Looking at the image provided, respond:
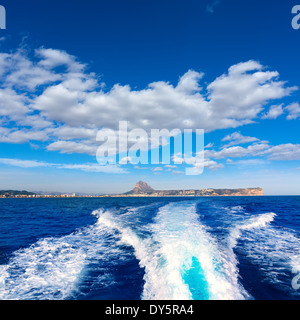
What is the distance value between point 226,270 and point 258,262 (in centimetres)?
226

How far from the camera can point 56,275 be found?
6750 mm

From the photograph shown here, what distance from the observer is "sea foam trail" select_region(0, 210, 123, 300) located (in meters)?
5.67

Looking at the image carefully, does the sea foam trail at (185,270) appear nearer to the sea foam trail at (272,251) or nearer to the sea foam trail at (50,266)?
the sea foam trail at (272,251)

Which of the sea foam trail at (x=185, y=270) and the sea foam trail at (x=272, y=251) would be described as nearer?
the sea foam trail at (x=185, y=270)

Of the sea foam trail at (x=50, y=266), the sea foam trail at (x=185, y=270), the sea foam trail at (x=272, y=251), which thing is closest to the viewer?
the sea foam trail at (x=185, y=270)

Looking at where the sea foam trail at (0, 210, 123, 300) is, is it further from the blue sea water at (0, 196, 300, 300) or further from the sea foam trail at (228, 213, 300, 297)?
the sea foam trail at (228, 213, 300, 297)

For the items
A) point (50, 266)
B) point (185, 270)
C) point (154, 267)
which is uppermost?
point (185, 270)

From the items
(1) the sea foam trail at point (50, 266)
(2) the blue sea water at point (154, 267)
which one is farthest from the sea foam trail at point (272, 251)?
(1) the sea foam trail at point (50, 266)

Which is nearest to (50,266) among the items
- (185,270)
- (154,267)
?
(154,267)

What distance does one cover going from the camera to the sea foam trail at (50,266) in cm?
567

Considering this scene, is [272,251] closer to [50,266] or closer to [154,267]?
[154,267]

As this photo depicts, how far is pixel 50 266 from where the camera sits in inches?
299

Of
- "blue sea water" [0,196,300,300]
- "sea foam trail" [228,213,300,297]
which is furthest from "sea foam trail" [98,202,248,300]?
"sea foam trail" [228,213,300,297]
